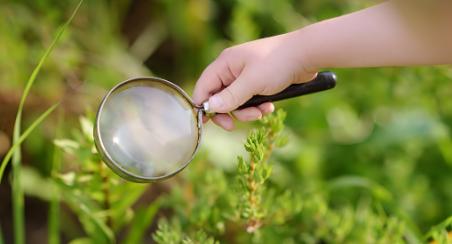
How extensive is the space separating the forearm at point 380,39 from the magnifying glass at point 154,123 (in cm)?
10

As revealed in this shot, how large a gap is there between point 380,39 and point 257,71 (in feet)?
0.60

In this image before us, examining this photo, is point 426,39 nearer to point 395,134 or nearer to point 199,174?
point 199,174

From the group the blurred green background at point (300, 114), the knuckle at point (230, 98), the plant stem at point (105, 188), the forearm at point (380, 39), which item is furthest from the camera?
the blurred green background at point (300, 114)

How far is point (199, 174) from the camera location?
166cm

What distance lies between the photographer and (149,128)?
3.99ft

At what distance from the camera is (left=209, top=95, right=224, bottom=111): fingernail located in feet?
3.72

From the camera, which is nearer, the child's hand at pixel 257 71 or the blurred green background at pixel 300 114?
the child's hand at pixel 257 71

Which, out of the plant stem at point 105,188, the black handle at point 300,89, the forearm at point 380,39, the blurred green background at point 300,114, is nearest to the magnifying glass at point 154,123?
the black handle at point 300,89

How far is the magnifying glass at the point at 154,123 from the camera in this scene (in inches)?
45.7

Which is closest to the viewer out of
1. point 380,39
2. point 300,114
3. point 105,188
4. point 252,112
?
point 380,39

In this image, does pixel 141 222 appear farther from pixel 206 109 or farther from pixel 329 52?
pixel 329 52

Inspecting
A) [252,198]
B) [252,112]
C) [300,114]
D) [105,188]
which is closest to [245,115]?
[252,112]

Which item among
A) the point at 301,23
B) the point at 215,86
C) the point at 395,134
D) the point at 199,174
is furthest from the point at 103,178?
the point at 301,23

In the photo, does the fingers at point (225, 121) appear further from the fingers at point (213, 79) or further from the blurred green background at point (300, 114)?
the blurred green background at point (300, 114)
